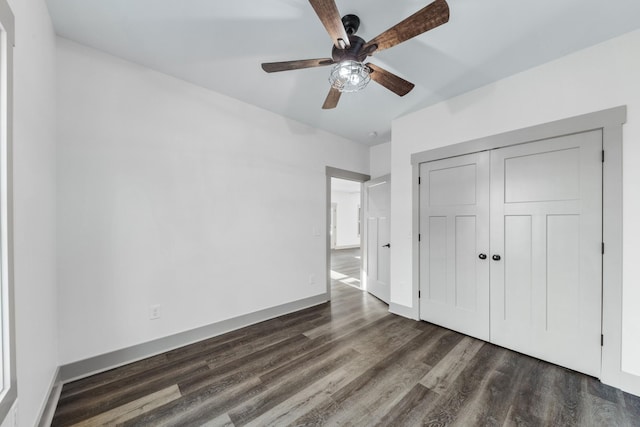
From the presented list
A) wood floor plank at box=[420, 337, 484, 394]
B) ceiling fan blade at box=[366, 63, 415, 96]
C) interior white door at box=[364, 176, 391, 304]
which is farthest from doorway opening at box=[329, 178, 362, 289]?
ceiling fan blade at box=[366, 63, 415, 96]

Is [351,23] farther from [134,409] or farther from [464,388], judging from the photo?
[134,409]

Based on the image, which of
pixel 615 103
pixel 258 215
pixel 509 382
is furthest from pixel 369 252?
pixel 615 103

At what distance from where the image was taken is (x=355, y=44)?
1.58 meters

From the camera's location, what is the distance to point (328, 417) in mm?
1546

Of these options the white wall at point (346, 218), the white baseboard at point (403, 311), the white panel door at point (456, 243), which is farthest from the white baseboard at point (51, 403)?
the white wall at point (346, 218)

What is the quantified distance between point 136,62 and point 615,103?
13.1 feet

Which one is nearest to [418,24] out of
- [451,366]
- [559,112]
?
[559,112]

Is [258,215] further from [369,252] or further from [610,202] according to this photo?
[610,202]

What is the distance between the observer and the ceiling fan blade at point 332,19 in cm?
119

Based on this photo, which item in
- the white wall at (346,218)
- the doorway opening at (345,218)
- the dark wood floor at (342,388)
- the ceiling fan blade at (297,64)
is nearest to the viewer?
the dark wood floor at (342,388)

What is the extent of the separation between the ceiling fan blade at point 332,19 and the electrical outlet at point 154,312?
8.66ft

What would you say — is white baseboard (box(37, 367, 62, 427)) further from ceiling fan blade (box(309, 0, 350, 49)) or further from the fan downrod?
the fan downrod

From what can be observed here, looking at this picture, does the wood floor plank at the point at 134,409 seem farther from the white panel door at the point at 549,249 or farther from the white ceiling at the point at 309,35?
the white panel door at the point at 549,249

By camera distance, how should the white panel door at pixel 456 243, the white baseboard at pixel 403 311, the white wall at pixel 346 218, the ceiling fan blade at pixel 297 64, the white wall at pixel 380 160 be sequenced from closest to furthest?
the ceiling fan blade at pixel 297 64 → the white panel door at pixel 456 243 → the white baseboard at pixel 403 311 → the white wall at pixel 380 160 → the white wall at pixel 346 218
